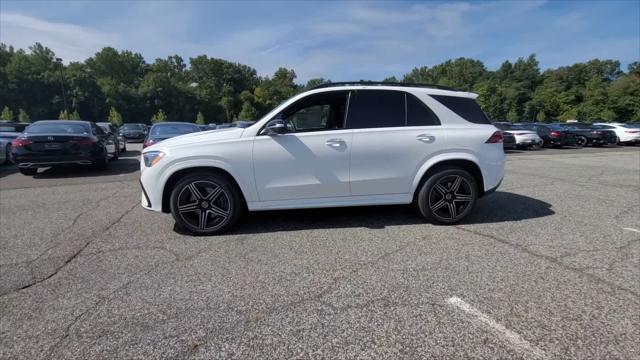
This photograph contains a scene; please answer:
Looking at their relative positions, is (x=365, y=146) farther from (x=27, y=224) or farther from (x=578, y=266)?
(x=27, y=224)

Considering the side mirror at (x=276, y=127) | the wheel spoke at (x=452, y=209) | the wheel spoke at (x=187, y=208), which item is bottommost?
the wheel spoke at (x=452, y=209)

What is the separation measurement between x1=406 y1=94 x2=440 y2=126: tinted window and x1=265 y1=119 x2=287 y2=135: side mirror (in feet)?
5.49

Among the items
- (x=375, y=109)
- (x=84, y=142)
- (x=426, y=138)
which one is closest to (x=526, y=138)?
(x=426, y=138)

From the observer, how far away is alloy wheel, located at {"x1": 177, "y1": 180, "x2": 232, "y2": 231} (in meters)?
4.21

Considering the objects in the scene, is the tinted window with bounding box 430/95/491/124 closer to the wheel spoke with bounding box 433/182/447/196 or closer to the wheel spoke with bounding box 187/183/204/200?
the wheel spoke with bounding box 433/182/447/196

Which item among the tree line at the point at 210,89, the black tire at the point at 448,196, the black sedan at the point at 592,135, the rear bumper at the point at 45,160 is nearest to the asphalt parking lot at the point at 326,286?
the black tire at the point at 448,196

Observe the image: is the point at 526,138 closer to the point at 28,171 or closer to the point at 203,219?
the point at 203,219

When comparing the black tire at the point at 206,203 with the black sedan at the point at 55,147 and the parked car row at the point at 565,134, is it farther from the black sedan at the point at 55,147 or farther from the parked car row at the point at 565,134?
the parked car row at the point at 565,134

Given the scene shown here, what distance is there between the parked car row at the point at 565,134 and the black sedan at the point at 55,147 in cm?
1880

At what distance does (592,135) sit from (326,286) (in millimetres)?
26435

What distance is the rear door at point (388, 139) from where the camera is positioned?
14.2ft

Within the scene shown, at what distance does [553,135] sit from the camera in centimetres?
2100

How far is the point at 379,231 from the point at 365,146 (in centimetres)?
111

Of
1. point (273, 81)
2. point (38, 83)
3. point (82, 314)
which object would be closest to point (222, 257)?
point (82, 314)
